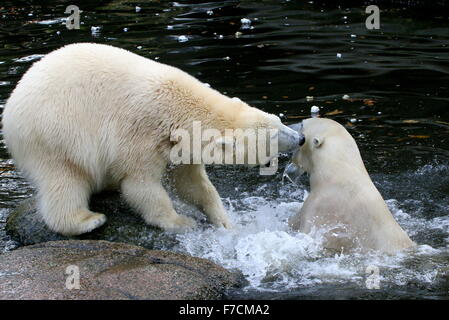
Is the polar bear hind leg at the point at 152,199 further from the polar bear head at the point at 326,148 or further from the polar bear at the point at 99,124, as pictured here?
the polar bear head at the point at 326,148

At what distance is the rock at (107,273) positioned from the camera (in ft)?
A: 14.5

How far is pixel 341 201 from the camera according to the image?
211 inches

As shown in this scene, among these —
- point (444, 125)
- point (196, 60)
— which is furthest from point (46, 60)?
point (196, 60)

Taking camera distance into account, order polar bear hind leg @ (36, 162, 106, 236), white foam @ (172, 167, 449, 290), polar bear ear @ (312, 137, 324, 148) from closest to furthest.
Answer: white foam @ (172, 167, 449, 290) < polar bear hind leg @ (36, 162, 106, 236) < polar bear ear @ (312, 137, 324, 148)

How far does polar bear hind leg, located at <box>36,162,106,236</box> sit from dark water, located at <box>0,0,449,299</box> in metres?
0.55

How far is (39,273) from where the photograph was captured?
4.64 meters

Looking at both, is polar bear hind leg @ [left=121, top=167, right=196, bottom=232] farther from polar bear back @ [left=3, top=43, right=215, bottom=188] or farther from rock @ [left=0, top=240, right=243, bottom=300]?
rock @ [left=0, top=240, right=243, bottom=300]

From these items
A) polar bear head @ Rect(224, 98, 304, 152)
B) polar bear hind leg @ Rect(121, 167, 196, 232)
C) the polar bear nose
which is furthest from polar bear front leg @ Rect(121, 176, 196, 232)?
the polar bear nose

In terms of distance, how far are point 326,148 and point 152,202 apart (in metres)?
1.36

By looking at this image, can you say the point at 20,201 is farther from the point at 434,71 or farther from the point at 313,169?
the point at 434,71

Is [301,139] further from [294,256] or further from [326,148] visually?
[294,256]

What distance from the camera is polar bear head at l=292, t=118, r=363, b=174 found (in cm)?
549

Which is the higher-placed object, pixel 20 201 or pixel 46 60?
pixel 46 60
